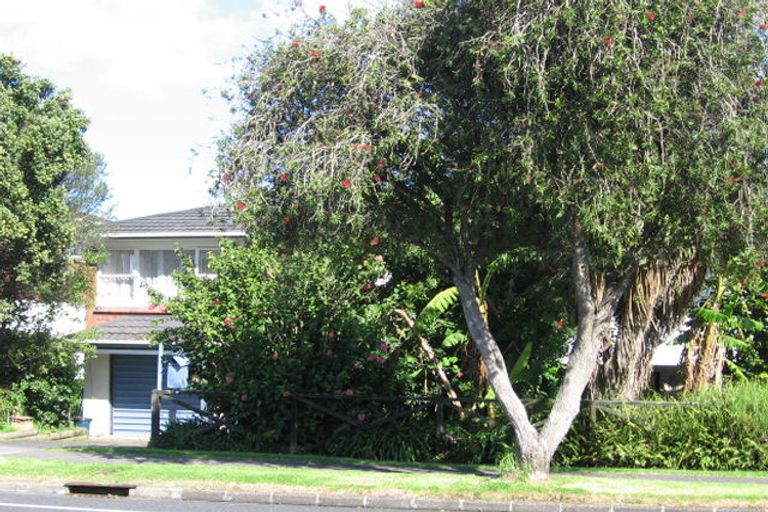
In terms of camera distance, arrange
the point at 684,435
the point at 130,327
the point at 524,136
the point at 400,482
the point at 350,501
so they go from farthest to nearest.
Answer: the point at 130,327
the point at 684,435
the point at 400,482
the point at 350,501
the point at 524,136

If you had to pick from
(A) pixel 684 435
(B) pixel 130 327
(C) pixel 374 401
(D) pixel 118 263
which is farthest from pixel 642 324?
(D) pixel 118 263

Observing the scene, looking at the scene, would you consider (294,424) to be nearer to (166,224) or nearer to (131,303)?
(166,224)

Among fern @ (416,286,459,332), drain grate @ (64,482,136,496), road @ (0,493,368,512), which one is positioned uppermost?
fern @ (416,286,459,332)

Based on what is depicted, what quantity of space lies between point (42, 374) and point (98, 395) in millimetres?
2875

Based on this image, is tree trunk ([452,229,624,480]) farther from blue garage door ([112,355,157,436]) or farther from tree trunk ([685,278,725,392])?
blue garage door ([112,355,157,436])

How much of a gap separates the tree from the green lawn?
785 centimetres

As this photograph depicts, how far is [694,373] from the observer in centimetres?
1759

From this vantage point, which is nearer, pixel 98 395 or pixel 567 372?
pixel 567 372

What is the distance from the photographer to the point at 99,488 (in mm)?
13352

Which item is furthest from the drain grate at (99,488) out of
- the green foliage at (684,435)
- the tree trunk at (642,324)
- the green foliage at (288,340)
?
the tree trunk at (642,324)

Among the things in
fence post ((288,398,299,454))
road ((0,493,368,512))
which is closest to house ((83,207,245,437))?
fence post ((288,398,299,454))

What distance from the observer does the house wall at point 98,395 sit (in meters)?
28.3

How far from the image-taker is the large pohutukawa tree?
1170cm

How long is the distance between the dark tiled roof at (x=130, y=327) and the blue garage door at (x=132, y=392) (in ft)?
3.48
